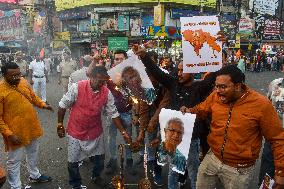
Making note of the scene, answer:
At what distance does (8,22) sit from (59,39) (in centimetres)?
1677

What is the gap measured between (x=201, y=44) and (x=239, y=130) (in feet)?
5.24

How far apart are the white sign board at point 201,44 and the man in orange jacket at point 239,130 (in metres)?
1.11

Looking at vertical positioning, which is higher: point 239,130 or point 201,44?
point 201,44

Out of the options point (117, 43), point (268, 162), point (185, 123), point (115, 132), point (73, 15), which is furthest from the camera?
point (73, 15)

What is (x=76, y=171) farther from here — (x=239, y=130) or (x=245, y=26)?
(x=245, y=26)

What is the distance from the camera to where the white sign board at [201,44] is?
15.2 feet

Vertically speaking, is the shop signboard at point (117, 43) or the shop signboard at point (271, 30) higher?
the shop signboard at point (271, 30)

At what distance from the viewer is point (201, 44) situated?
4.66 metres

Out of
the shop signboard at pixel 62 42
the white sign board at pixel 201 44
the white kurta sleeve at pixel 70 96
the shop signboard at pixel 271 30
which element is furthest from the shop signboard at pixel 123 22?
the white sign board at pixel 201 44

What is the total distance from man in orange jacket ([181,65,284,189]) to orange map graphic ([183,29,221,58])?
1.22 meters

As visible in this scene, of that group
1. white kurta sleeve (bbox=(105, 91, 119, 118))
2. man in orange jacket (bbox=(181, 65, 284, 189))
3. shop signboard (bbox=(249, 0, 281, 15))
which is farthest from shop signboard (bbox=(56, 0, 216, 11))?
man in orange jacket (bbox=(181, 65, 284, 189))

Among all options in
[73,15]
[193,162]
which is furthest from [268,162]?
[73,15]

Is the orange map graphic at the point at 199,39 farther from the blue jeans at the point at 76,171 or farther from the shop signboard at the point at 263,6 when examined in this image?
the shop signboard at the point at 263,6

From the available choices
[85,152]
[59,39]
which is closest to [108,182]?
[85,152]
